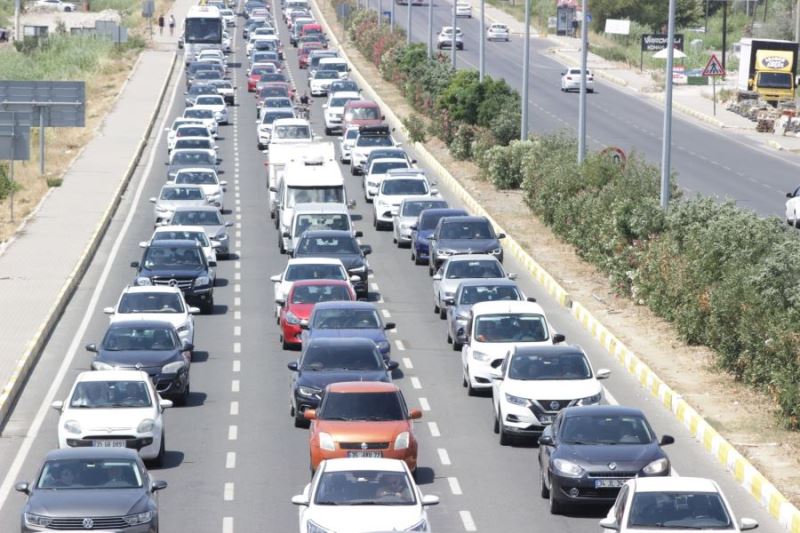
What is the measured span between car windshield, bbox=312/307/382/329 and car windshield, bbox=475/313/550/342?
2069 millimetres

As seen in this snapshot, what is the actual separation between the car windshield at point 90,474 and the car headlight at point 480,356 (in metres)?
10.1

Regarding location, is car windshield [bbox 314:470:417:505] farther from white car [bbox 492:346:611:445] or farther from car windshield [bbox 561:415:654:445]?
white car [bbox 492:346:611:445]

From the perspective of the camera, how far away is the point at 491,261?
1491 inches

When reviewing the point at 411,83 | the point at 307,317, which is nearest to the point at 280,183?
the point at 307,317

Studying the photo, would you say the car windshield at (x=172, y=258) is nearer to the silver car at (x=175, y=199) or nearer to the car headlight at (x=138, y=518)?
the silver car at (x=175, y=199)

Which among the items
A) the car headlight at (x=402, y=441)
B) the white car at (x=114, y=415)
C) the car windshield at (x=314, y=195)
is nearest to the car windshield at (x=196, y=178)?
the car windshield at (x=314, y=195)

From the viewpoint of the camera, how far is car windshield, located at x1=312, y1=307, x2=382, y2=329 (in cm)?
3131

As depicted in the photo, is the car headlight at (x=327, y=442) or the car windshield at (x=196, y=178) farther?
the car windshield at (x=196, y=178)

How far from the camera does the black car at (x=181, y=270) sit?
37.8 metres

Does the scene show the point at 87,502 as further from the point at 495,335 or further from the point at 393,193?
the point at 393,193

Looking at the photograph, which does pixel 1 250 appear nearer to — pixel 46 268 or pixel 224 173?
pixel 46 268

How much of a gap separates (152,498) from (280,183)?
1125 inches

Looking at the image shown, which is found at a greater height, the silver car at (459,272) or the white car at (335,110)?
the white car at (335,110)

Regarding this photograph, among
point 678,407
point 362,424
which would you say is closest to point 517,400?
point 362,424
